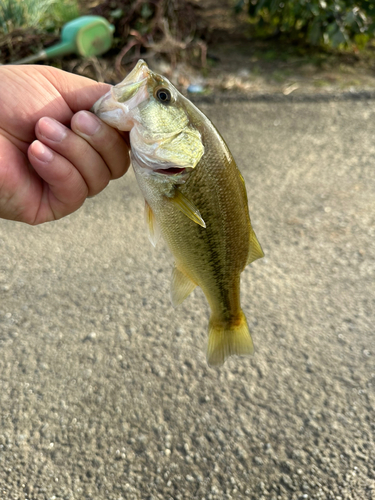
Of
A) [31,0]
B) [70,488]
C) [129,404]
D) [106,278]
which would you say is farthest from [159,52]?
[70,488]

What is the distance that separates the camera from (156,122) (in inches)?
52.6

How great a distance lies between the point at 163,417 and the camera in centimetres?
225

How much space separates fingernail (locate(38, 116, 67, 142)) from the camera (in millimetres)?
1460

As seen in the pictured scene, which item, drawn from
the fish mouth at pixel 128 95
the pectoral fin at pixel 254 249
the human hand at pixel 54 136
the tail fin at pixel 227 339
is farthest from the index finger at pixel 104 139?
the tail fin at pixel 227 339

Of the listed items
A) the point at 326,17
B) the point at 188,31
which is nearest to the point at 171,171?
the point at 188,31

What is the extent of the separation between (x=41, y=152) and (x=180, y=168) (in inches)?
18.0

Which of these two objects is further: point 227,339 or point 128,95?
point 227,339

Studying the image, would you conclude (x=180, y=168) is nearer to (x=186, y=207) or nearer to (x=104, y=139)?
(x=186, y=207)

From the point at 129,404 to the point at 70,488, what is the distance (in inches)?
17.6

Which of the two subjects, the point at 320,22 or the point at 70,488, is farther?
the point at 320,22

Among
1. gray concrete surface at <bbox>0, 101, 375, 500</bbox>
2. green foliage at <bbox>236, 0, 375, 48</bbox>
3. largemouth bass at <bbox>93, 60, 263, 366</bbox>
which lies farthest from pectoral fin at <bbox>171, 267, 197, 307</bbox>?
green foliage at <bbox>236, 0, 375, 48</bbox>

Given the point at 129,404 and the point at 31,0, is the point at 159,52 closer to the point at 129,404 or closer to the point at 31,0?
the point at 31,0

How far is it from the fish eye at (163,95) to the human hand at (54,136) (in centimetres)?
22

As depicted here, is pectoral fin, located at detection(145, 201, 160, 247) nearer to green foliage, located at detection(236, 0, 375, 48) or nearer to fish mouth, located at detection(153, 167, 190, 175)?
fish mouth, located at detection(153, 167, 190, 175)
